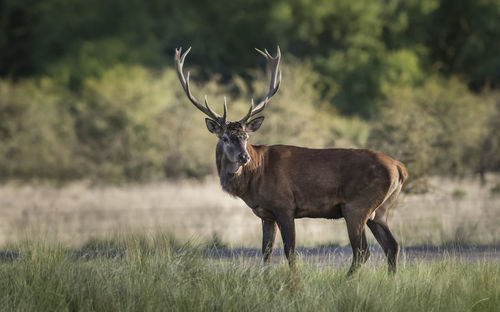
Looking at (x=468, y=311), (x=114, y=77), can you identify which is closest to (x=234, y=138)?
(x=468, y=311)

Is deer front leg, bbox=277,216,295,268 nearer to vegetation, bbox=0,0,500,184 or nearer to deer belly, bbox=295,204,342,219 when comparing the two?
deer belly, bbox=295,204,342,219

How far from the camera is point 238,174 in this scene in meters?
9.21

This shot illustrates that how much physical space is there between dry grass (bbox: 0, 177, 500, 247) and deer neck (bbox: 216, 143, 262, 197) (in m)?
0.77

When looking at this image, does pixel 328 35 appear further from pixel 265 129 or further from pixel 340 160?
pixel 340 160

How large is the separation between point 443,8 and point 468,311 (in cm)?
3601

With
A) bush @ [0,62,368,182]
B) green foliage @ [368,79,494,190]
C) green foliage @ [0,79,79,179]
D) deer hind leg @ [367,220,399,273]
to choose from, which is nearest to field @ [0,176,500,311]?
deer hind leg @ [367,220,399,273]

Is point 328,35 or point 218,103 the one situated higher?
point 328,35

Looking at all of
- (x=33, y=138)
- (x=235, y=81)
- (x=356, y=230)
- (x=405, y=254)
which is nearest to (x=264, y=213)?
(x=356, y=230)

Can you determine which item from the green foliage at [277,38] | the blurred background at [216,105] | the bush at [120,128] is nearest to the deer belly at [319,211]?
the blurred background at [216,105]

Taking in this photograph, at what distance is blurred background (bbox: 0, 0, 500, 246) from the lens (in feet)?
55.9

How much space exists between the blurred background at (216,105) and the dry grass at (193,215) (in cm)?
8

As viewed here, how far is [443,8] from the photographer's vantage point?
41.0 m

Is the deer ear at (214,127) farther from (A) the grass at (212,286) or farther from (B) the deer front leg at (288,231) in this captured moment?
(A) the grass at (212,286)

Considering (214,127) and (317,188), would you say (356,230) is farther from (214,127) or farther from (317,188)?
(214,127)
